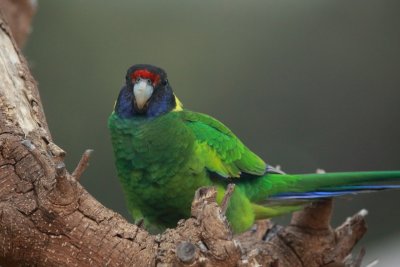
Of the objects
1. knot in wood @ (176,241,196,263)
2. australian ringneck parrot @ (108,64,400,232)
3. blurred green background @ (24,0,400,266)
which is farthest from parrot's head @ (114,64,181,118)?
blurred green background @ (24,0,400,266)

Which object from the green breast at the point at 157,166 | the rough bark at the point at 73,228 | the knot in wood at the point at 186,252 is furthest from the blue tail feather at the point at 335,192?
the knot in wood at the point at 186,252

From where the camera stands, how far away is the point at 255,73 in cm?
823

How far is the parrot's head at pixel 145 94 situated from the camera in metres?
3.69

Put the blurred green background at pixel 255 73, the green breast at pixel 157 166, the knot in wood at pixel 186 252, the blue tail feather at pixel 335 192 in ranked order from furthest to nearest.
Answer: the blurred green background at pixel 255 73, the blue tail feather at pixel 335 192, the green breast at pixel 157 166, the knot in wood at pixel 186 252

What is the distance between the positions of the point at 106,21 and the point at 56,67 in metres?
0.88

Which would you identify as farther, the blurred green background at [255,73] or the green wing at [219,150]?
the blurred green background at [255,73]

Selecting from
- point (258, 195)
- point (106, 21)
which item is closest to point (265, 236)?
point (258, 195)

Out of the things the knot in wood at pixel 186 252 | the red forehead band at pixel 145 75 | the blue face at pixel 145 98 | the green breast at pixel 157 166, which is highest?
the red forehead band at pixel 145 75

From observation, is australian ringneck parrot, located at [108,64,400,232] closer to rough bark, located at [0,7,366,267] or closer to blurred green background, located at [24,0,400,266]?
rough bark, located at [0,7,366,267]

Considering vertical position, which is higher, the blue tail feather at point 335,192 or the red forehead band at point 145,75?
the red forehead band at point 145,75

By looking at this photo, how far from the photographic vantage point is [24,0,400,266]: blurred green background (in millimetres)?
7711

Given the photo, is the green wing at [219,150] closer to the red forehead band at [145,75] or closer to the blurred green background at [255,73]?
the red forehead band at [145,75]

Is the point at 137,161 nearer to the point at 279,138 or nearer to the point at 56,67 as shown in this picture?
the point at 279,138

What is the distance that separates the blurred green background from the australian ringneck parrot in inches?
143
